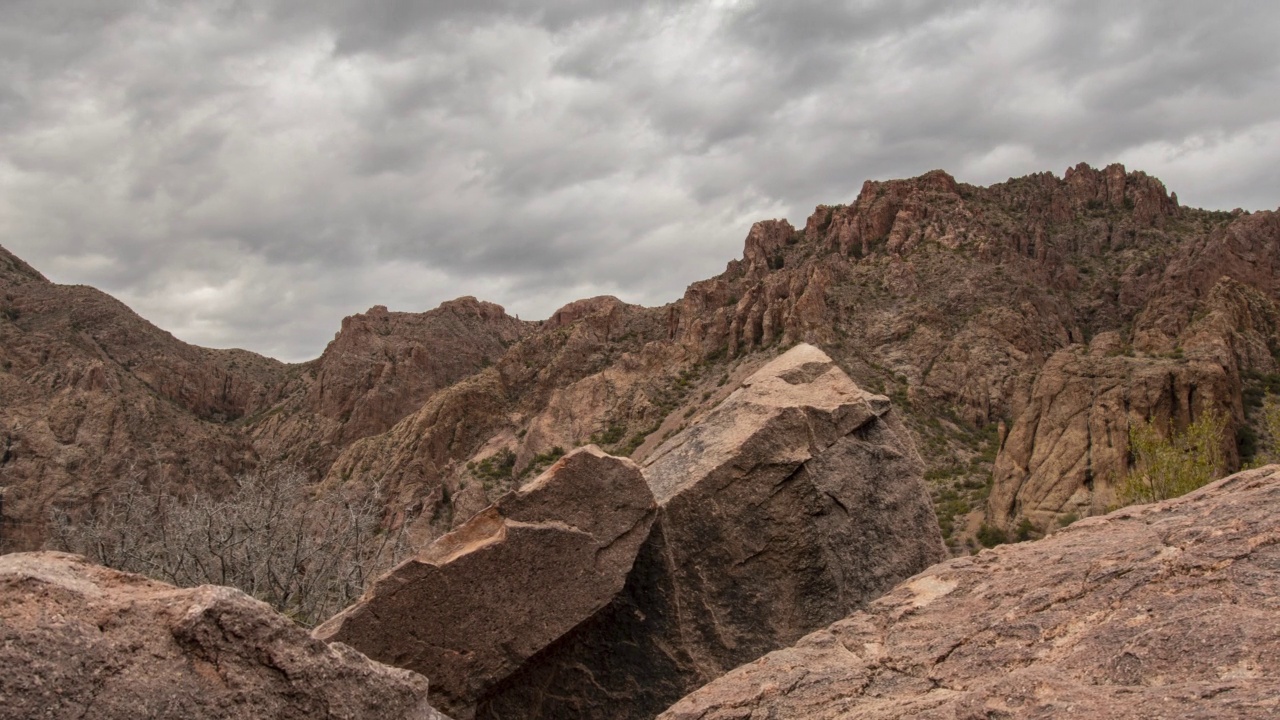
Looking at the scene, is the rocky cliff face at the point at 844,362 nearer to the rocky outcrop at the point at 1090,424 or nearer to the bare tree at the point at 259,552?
the rocky outcrop at the point at 1090,424

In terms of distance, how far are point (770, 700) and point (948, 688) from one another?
60.0 inches

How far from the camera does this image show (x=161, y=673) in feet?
17.0

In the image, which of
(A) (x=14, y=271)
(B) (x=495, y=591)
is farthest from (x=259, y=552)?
(A) (x=14, y=271)

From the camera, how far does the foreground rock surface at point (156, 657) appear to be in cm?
480

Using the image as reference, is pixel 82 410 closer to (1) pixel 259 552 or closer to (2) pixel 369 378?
(2) pixel 369 378

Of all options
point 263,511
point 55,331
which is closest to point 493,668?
point 263,511

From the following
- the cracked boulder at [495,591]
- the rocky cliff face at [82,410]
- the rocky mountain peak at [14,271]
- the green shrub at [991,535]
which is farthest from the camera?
the rocky mountain peak at [14,271]

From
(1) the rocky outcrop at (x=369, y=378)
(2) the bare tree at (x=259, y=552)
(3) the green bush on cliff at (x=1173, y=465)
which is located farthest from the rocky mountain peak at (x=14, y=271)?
(3) the green bush on cliff at (x=1173, y=465)

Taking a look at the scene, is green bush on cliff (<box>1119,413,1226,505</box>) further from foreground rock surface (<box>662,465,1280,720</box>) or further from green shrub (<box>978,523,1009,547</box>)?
foreground rock surface (<box>662,465,1280,720</box>)

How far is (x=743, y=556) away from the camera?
433 inches

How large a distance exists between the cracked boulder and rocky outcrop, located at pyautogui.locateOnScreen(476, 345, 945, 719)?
671 mm

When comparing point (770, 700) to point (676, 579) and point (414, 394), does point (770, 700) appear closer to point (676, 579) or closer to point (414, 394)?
point (676, 579)

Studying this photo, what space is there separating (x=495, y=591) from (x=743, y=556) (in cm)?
328

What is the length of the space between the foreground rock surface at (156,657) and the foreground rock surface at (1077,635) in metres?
3.02
